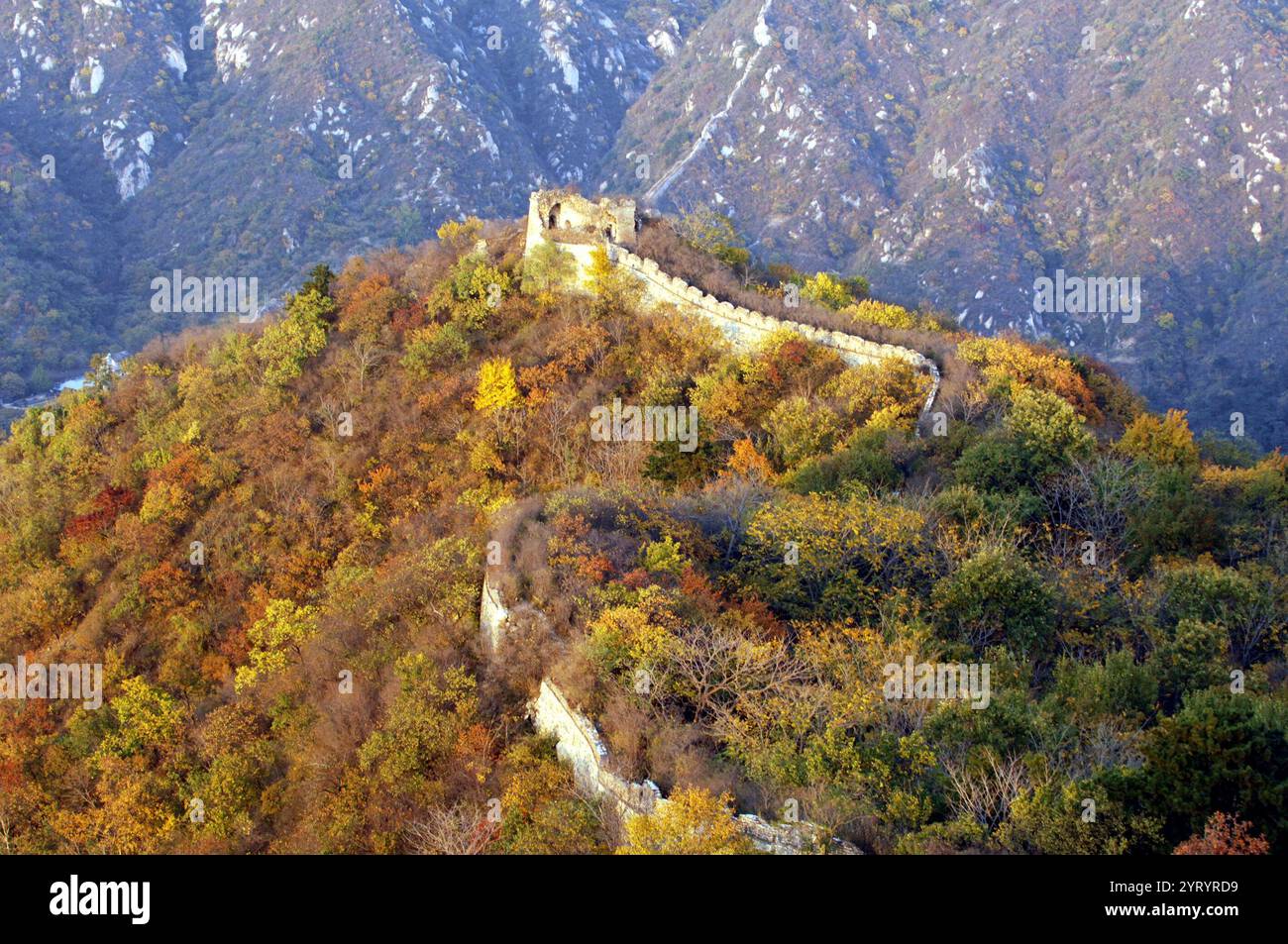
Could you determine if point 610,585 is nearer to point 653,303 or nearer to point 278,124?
point 653,303

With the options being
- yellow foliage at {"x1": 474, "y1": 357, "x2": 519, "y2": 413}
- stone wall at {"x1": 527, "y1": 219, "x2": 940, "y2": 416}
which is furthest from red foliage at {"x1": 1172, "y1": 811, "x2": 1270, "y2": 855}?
yellow foliage at {"x1": 474, "y1": 357, "x2": 519, "y2": 413}

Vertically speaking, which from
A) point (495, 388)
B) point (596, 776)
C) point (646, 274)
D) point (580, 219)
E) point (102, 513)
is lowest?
point (596, 776)

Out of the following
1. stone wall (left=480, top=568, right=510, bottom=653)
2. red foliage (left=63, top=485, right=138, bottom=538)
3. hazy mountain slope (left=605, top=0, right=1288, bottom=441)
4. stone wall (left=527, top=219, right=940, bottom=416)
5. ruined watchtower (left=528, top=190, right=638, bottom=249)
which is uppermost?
hazy mountain slope (left=605, top=0, right=1288, bottom=441)

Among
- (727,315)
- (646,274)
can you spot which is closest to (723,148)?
(646,274)

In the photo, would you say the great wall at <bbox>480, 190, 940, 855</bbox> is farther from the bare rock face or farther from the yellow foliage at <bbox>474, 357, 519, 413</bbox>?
the bare rock face

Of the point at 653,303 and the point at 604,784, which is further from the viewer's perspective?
the point at 653,303
